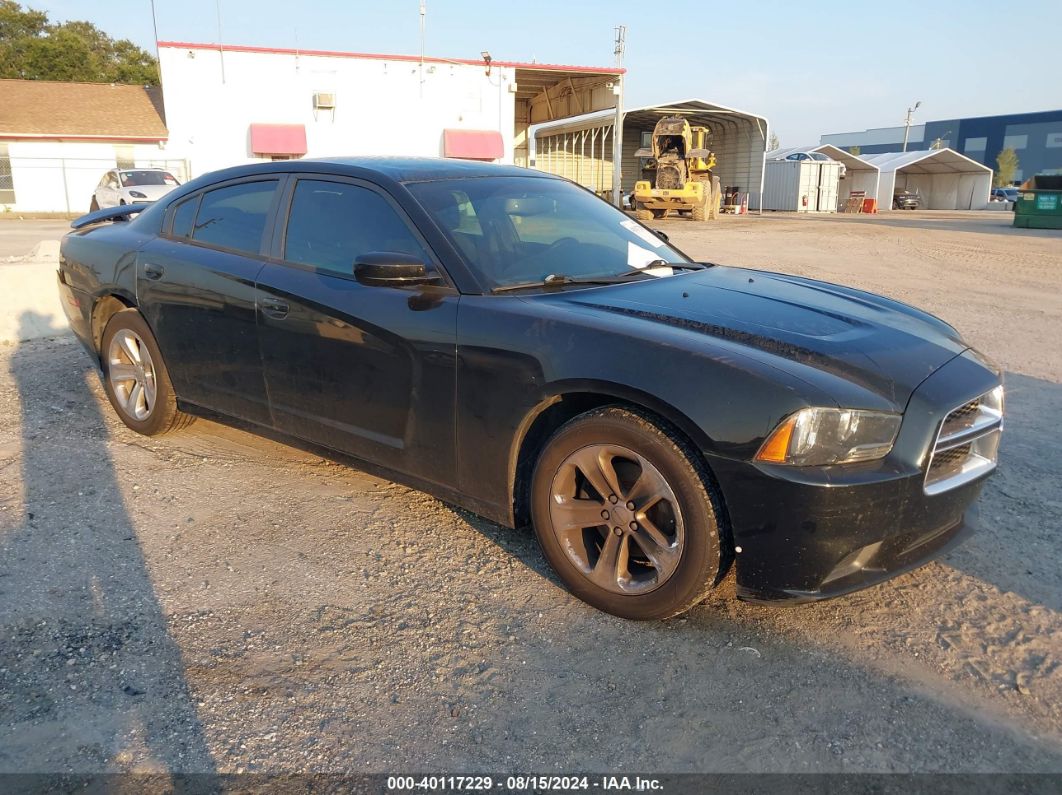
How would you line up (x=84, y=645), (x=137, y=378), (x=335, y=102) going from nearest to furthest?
(x=84, y=645) < (x=137, y=378) < (x=335, y=102)

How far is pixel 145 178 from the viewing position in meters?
21.4

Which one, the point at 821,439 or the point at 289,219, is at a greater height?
the point at 289,219

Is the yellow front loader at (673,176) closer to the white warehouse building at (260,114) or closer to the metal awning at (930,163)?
the white warehouse building at (260,114)

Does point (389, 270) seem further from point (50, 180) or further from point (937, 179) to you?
point (937, 179)

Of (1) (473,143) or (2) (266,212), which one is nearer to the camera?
(2) (266,212)

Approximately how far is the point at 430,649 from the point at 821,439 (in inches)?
57.5

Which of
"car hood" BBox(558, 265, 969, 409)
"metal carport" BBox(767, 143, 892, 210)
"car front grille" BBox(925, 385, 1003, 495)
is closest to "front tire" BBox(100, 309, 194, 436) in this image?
"car hood" BBox(558, 265, 969, 409)

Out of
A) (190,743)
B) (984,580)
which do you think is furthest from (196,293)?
(984,580)

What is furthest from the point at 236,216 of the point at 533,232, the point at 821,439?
the point at 821,439

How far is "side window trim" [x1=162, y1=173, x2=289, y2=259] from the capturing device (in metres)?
3.96

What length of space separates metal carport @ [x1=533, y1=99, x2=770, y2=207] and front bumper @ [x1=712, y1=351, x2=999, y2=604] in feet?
115

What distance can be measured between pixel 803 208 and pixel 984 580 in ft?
146

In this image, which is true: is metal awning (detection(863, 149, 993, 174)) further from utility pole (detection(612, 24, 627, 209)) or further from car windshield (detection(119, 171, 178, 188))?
car windshield (detection(119, 171, 178, 188))

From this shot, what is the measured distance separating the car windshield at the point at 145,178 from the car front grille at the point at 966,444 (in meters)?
22.0
